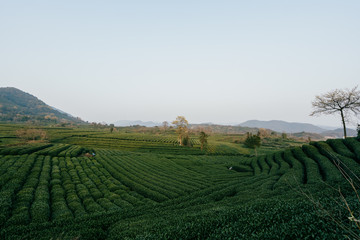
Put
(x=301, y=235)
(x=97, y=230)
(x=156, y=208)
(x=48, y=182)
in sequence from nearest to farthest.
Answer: (x=301, y=235)
(x=97, y=230)
(x=156, y=208)
(x=48, y=182)

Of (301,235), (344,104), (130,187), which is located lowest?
(130,187)

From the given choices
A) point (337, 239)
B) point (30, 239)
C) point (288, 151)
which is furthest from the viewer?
point (288, 151)

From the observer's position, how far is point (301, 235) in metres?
8.14

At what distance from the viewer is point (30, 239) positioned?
1367cm

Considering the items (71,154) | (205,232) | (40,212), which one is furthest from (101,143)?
(205,232)

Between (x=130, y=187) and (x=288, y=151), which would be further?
(x=288, y=151)

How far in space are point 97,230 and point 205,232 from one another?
387 inches

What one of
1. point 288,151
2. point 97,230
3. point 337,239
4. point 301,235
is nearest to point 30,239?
point 97,230

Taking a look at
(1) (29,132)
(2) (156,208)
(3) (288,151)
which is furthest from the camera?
(1) (29,132)

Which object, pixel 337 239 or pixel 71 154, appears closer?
pixel 337 239

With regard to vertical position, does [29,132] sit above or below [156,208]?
above

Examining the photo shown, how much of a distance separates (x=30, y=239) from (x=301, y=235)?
62.2 feet

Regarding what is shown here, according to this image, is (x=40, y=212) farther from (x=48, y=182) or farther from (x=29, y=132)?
(x=29, y=132)

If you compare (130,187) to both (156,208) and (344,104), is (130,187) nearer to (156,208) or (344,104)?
(156,208)
